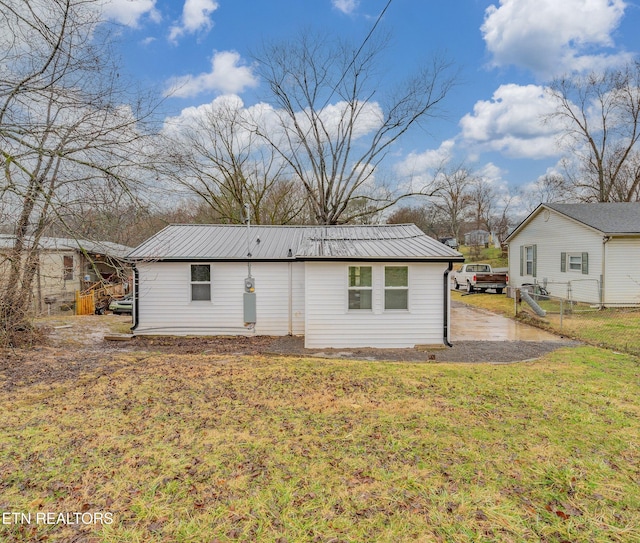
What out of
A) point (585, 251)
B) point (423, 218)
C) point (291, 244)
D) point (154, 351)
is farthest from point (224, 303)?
point (423, 218)

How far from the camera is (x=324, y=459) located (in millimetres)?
3498

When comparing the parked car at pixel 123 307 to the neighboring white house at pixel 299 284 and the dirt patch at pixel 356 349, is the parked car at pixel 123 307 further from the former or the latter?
the dirt patch at pixel 356 349

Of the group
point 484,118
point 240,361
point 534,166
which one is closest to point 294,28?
point 484,118

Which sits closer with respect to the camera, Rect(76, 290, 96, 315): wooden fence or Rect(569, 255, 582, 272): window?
Rect(569, 255, 582, 272): window

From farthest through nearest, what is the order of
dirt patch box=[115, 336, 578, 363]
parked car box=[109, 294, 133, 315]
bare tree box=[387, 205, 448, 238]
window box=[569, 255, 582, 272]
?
bare tree box=[387, 205, 448, 238], window box=[569, 255, 582, 272], parked car box=[109, 294, 133, 315], dirt patch box=[115, 336, 578, 363]

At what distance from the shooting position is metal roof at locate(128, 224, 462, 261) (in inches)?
351

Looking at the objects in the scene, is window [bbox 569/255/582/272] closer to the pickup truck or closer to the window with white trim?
the window with white trim

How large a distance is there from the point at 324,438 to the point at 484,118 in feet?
69.8

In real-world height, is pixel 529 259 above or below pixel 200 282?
above

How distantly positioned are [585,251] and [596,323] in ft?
16.9

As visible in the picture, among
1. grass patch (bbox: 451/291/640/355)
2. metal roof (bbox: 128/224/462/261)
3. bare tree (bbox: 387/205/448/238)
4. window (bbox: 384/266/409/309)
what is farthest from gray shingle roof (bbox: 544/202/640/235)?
bare tree (bbox: 387/205/448/238)

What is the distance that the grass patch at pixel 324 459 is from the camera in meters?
2.64

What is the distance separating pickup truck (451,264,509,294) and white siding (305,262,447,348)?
493 inches

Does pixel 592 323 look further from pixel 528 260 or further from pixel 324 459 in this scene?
pixel 324 459
